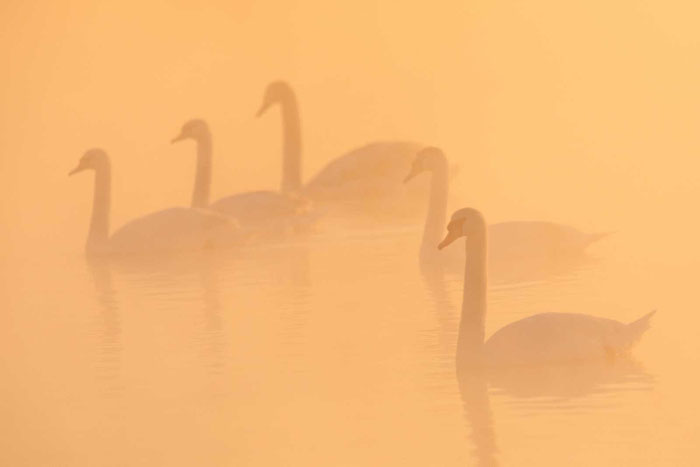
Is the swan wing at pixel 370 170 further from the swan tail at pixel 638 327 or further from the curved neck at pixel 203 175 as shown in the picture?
the swan tail at pixel 638 327

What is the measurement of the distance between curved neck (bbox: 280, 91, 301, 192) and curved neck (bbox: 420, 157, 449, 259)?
1.80 meters

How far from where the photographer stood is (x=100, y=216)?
845cm

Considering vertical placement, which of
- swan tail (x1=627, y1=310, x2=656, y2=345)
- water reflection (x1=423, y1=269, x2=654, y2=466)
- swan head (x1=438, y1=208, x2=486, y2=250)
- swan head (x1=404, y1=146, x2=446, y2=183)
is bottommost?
water reflection (x1=423, y1=269, x2=654, y2=466)

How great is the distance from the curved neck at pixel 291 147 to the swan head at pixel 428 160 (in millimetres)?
1714

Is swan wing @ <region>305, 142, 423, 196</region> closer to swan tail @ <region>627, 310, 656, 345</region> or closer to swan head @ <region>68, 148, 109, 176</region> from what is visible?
swan head @ <region>68, 148, 109, 176</region>

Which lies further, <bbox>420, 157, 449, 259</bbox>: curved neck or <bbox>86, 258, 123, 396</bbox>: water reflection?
<bbox>420, 157, 449, 259</bbox>: curved neck

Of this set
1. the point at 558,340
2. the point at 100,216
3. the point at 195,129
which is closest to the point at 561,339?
the point at 558,340

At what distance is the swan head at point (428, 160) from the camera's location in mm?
7840

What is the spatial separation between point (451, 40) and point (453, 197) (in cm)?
566

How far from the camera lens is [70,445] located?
482 cm

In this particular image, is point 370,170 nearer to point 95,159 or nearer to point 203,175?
point 203,175

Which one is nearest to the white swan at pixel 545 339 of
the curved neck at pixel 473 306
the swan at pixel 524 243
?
the curved neck at pixel 473 306

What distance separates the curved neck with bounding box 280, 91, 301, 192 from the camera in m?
9.59

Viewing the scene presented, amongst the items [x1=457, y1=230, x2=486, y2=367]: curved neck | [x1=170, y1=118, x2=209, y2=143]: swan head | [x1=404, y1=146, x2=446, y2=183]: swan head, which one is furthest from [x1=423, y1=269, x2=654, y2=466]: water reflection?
[x1=170, y1=118, x2=209, y2=143]: swan head
